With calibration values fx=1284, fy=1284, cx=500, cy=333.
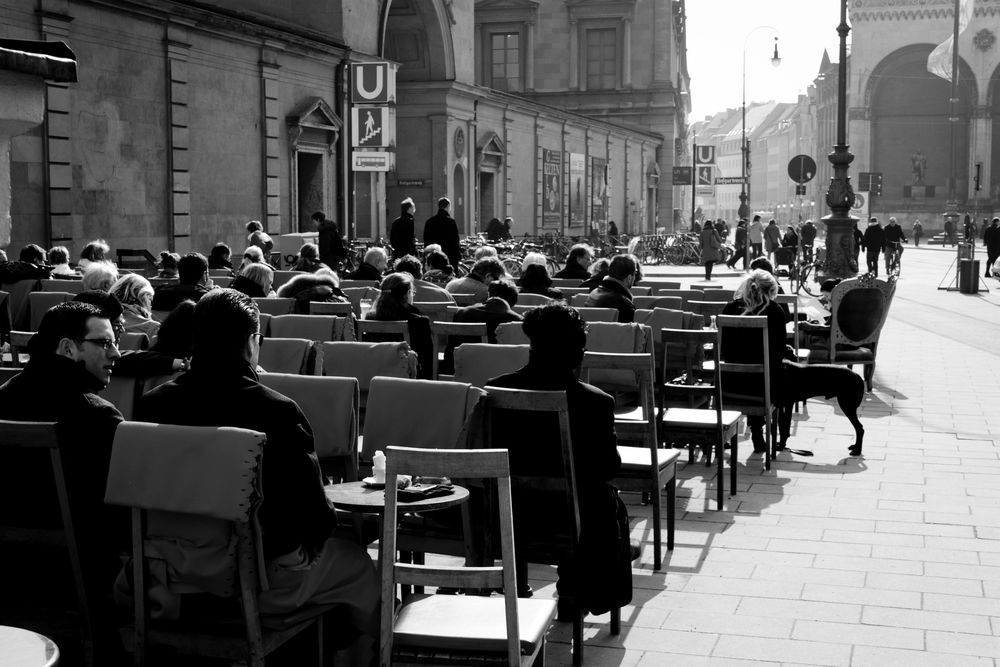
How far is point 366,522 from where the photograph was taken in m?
5.38

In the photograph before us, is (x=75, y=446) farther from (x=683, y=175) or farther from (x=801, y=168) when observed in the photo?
(x=683, y=175)

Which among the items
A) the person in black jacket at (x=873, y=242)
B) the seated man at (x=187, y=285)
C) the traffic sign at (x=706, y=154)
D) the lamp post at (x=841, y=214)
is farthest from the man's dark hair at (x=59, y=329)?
the traffic sign at (x=706, y=154)

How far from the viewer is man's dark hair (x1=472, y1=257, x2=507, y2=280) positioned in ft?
38.3

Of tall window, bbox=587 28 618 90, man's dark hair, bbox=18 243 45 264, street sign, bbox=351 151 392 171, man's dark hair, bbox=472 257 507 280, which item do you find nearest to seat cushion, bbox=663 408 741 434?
man's dark hair, bbox=472 257 507 280

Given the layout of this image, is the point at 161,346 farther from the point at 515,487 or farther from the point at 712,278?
the point at 712,278

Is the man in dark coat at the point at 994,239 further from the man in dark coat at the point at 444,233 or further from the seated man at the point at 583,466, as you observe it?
the seated man at the point at 583,466

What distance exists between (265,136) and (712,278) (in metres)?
15.2

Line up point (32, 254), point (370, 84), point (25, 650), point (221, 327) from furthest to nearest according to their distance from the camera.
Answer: point (370, 84), point (32, 254), point (221, 327), point (25, 650)

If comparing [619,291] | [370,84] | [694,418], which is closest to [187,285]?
[619,291]

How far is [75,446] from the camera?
4.48m

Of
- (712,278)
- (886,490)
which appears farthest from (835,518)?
(712,278)

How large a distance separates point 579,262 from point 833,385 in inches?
194

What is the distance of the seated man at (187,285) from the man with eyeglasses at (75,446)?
4.90 meters

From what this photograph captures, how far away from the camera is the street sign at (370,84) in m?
27.0
